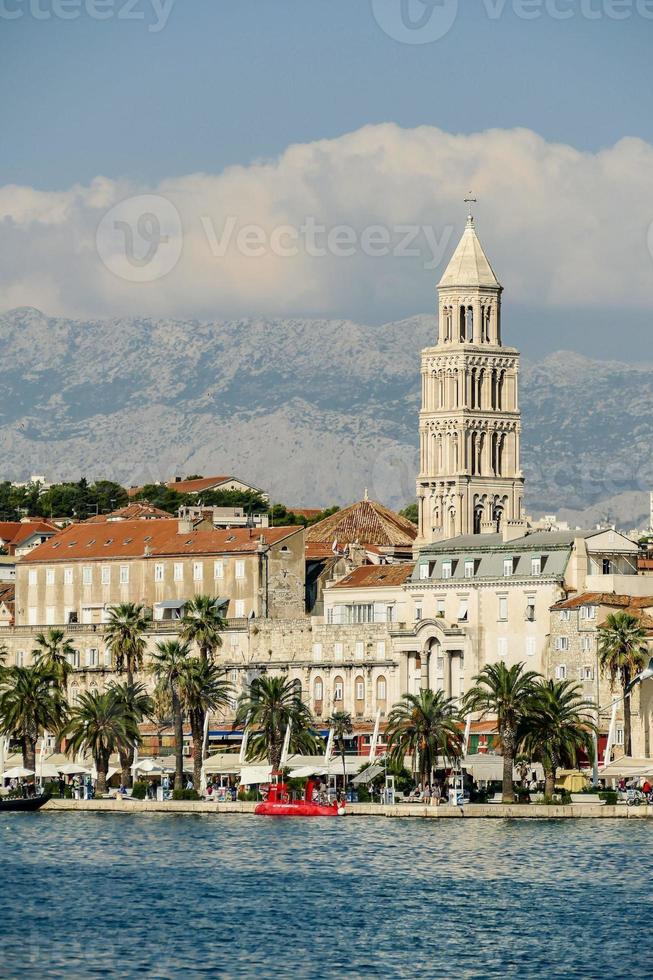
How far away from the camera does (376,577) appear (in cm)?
16325

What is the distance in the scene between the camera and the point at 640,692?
139125mm

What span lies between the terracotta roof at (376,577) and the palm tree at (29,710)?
27.5 metres

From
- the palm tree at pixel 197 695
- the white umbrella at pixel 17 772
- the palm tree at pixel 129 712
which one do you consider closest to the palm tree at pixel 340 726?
the palm tree at pixel 197 695

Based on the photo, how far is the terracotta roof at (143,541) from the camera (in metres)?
170

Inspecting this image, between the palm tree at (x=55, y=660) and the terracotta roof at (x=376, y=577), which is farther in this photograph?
the terracotta roof at (x=376, y=577)

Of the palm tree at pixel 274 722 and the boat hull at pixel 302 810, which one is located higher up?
the palm tree at pixel 274 722

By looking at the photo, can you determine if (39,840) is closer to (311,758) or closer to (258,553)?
(311,758)

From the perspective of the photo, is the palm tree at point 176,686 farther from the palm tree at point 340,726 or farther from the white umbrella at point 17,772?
the palm tree at point 340,726

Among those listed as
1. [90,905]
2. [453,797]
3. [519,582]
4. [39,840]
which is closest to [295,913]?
[90,905]

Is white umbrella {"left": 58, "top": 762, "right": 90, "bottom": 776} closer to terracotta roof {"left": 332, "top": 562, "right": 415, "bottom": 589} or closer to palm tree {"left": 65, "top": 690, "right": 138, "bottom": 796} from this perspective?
palm tree {"left": 65, "top": 690, "right": 138, "bottom": 796}

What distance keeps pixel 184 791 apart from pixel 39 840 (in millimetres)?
19419

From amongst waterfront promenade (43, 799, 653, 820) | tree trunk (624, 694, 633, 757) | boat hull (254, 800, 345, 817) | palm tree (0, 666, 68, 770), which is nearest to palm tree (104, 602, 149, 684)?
palm tree (0, 666, 68, 770)

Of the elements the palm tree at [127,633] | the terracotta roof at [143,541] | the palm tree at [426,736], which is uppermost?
the terracotta roof at [143,541]

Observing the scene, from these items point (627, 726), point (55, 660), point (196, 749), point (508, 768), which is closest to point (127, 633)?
point (55, 660)
